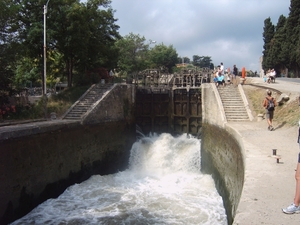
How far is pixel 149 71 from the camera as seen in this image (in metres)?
22.9

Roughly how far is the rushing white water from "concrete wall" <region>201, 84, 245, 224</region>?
47 cm

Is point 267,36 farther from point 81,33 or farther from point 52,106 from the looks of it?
point 52,106

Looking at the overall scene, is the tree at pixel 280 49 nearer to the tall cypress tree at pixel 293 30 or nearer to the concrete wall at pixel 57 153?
the tall cypress tree at pixel 293 30

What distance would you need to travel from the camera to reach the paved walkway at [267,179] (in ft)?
14.0

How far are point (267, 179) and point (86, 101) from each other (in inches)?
468

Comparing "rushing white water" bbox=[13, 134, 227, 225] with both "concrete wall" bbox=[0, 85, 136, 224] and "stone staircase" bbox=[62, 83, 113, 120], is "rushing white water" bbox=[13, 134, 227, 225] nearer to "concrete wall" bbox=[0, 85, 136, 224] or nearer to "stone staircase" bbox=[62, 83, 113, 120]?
"concrete wall" bbox=[0, 85, 136, 224]

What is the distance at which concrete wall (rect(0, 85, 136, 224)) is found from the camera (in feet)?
32.7

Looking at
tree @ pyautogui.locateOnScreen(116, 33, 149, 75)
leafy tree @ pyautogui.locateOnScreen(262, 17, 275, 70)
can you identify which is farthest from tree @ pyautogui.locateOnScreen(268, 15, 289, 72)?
tree @ pyautogui.locateOnScreen(116, 33, 149, 75)

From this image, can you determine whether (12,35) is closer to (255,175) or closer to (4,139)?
(4,139)

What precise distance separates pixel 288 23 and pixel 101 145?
27556mm

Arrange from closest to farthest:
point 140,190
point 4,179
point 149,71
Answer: point 4,179, point 140,190, point 149,71

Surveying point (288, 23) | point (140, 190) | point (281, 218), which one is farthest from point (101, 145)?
point (288, 23)

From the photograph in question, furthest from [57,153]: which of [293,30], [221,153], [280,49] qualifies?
[280,49]

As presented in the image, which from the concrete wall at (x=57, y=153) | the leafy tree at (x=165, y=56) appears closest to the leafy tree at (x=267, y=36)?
the leafy tree at (x=165, y=56)
